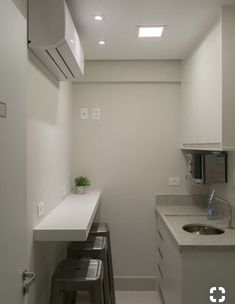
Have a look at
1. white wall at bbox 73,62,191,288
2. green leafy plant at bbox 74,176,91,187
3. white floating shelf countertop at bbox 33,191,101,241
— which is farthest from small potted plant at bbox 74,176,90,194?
white floating shelf countertop at bbox 33,191,101,241

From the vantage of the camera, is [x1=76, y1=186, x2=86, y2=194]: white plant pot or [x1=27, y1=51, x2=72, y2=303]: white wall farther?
[x1=76, y1=186, x2=86, y2=194]: white plant pot

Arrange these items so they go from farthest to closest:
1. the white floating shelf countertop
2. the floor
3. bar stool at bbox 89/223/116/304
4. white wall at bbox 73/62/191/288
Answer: white wall at bbox 73/62/191/288 < the floor < bar stool at bbox 89/223/116/304 < the white floating shelf countertop

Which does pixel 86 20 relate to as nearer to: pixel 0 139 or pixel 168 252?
pixel 0 139

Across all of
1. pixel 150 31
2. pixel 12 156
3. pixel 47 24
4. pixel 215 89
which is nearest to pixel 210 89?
pixel 215 89

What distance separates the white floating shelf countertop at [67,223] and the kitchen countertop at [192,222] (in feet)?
2.25

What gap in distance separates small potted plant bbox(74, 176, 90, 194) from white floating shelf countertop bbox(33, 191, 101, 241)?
21.1 inches

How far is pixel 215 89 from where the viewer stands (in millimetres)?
2316

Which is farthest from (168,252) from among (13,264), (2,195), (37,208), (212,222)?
(2,195)

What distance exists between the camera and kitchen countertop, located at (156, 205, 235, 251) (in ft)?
7.04

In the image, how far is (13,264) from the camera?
133cm

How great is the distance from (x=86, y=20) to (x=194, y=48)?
1.19m

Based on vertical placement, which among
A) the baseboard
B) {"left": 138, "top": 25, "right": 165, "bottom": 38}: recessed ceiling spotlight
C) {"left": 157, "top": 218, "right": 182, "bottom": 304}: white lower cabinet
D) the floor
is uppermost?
{"left": 138, "top": 25, "right": 165, "bottom": 38}: recessed ceiling spotlight

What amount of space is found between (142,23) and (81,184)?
186 centimetres

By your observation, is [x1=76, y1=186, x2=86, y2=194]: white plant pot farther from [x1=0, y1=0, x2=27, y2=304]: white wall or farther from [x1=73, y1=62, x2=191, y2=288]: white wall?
[x1=0, y1=0, x2=27, y2=304]: white wall
